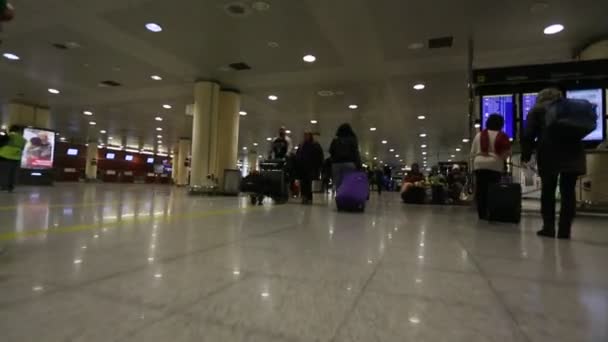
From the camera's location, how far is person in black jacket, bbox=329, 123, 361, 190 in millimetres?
6137

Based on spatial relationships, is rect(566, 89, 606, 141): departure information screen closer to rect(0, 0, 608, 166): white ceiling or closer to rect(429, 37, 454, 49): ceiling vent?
rect(0, 0, 608, 166): white ceiling

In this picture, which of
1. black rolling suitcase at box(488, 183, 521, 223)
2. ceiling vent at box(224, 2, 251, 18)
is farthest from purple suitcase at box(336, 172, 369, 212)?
ceiling vent at box(224, 2, 251, 18)

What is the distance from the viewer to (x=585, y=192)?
20.3 feet

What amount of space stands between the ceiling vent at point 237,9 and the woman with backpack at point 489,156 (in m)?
4.98

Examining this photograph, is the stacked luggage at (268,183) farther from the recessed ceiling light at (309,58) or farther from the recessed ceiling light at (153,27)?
the recessed ceiling light at (153,27)

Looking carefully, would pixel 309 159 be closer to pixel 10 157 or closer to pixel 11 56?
pixel 10 157

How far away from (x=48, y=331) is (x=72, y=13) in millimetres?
8283

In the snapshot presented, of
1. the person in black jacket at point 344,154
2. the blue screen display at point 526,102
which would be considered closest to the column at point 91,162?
the person in black jacket at point 344,154

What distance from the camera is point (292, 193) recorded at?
10195mm

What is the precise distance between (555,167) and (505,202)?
4.19ft

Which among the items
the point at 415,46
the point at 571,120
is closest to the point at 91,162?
the point at 415,46

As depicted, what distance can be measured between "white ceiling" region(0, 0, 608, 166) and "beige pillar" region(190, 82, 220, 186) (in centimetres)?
52

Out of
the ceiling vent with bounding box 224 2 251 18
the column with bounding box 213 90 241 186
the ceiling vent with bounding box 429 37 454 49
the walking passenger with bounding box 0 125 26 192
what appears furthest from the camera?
the column with bounding box 213 90 241 186

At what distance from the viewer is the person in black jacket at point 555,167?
127 inches
